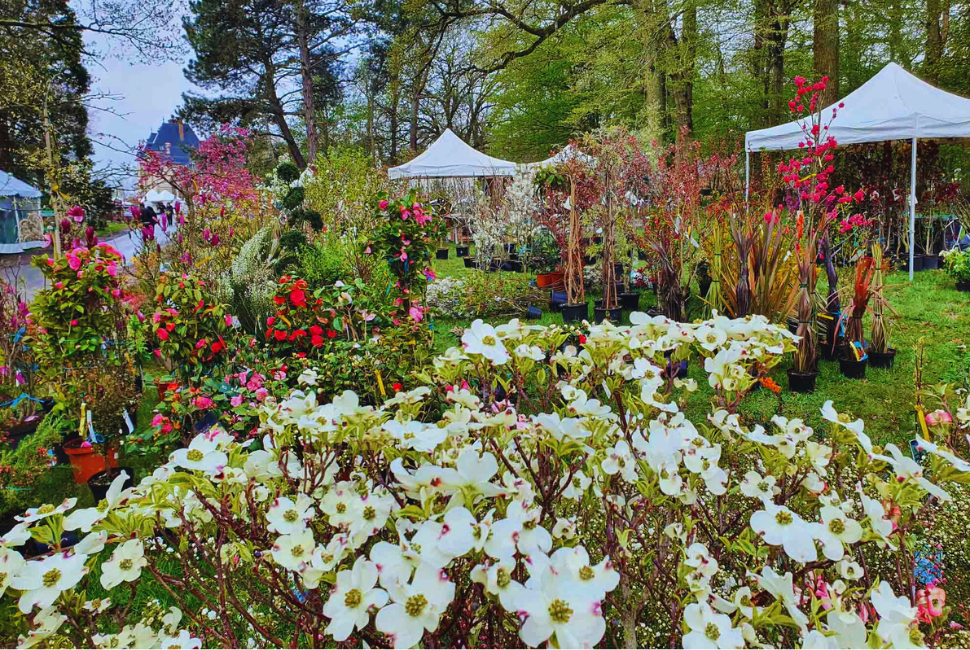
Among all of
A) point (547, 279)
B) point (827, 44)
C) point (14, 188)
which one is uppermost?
point (827, 44)

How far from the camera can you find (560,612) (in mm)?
649

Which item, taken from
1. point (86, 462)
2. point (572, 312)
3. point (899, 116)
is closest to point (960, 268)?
point (899, 116)

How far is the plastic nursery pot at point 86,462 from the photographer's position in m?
2.98

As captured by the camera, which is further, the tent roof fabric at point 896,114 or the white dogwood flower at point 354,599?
the tent roof fabric at point 896,114

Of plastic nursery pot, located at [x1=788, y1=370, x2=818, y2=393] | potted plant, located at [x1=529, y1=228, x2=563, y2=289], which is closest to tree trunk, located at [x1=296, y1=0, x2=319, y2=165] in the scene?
potted plant, located at [x1=529, y1=228, x2=563, y2=289]

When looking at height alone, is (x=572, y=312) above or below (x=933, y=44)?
below

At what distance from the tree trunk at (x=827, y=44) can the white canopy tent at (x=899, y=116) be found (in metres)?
1.21

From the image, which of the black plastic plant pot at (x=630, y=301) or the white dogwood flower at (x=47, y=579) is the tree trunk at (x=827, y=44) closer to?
the black plastic plant pot at (x=630, y=301)

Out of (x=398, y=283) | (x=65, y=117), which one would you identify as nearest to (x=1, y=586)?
(x=398, y=283)

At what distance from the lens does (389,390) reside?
298cm

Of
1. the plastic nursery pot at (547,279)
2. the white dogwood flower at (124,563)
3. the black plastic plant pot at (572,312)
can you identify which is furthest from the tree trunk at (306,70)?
the white dogwood flower at (124,563)

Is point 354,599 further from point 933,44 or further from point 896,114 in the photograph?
point 933,44

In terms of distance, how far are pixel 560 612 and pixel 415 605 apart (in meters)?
0.17

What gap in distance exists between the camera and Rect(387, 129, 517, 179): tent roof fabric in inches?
460
